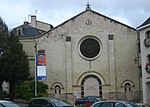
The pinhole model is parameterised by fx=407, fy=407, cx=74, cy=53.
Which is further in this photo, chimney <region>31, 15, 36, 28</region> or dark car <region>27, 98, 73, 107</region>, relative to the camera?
chimney <region>31, 15, 36, 28</region>

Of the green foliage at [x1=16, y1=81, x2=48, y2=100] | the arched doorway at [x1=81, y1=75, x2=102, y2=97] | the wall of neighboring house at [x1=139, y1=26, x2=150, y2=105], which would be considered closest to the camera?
the wall of neighboring house at [x1=139, y1=26, x2=150, y2=105]

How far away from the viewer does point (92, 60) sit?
57.8 metres

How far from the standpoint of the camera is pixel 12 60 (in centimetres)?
5581

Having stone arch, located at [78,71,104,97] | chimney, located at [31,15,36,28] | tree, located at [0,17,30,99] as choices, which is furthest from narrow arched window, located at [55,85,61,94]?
chimney, located at [31,15,36,28]

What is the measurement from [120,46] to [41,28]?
24.1 m

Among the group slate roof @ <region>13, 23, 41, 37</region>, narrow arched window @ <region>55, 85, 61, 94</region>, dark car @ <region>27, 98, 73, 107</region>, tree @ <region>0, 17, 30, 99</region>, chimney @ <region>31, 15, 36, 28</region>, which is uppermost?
chimney @ <region>31, 15, 36, 28</region>

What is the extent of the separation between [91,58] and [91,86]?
156 inches

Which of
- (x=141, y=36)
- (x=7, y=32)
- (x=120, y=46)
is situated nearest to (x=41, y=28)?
(x=7, y=32)

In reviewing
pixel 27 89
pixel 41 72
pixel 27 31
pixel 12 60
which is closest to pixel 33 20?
pixel 27 31

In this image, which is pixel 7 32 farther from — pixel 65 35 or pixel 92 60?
pixel 92 60

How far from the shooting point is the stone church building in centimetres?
5712

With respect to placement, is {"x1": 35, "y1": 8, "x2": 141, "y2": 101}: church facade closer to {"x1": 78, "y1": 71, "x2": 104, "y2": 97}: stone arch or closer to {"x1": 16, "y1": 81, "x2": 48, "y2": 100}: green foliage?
{"x1": 78, "y1": 71, "x2": 104, "y2": 97}: stone arch

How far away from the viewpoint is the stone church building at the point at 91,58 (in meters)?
57.1

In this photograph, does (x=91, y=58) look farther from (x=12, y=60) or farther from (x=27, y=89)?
(x=12, y=60)
